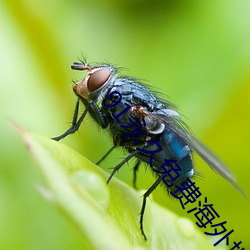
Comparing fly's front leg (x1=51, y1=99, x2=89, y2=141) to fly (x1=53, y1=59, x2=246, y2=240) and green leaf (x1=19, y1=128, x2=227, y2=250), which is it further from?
green leaf (x1=19, y1=128, x2=227, y2=250)

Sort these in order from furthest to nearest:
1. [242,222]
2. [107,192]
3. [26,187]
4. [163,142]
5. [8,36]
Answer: [8,36], [242,222], [26,187], [163,142], [107,192]


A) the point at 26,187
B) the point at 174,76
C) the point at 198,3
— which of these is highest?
the point at 198,3

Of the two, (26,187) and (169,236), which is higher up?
(169,236)

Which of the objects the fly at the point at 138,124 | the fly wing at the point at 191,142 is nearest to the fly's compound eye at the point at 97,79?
the fly at the point at 138,124

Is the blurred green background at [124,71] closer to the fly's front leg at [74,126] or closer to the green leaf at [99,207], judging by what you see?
the fly's front leg at [74,126]

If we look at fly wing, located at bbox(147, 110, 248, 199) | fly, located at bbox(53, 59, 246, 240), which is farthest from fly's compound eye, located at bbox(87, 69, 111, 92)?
fly wing, located at bbox(147, 110, 248, 199)

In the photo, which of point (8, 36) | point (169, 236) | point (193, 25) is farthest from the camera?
point (193, 25)

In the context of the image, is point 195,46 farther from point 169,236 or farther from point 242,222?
point 169,236

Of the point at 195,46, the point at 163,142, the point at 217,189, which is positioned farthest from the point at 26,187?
the point at 195,46
